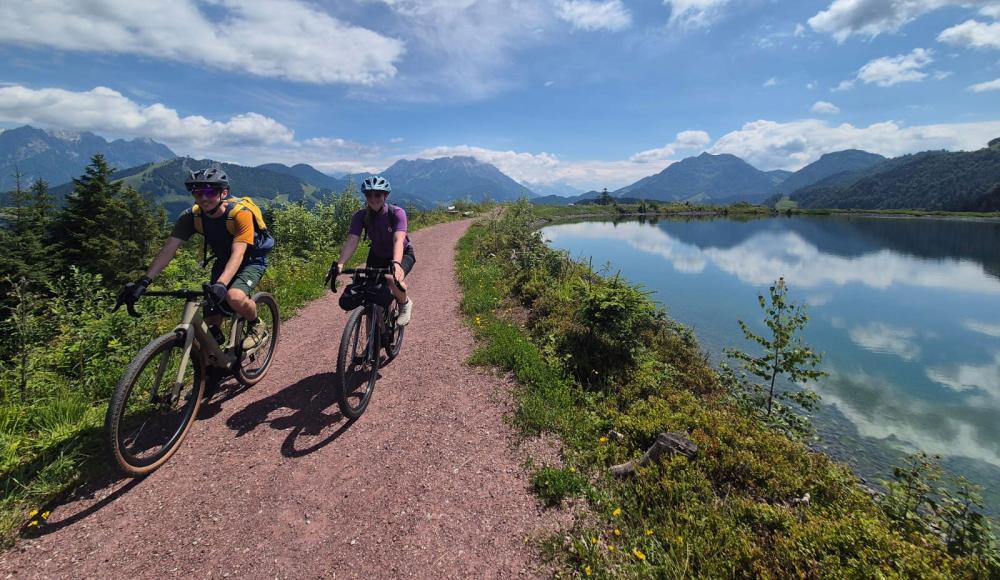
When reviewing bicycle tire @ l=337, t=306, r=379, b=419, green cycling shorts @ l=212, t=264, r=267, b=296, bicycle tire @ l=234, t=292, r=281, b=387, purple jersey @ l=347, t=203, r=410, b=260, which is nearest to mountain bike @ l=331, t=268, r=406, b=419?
bicycle tire @ l=337, t=306, r=379, b=419

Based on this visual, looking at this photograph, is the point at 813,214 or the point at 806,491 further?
the point at 813,214

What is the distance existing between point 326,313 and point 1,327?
5920 mm

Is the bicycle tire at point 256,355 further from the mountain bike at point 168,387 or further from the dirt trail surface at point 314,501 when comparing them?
the dirt trail surface at point 314,501

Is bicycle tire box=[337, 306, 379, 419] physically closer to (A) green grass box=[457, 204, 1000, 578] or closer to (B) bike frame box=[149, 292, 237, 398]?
(B) bike frame box=[149, 292, 237, 398]

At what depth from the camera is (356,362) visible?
6.24 metres

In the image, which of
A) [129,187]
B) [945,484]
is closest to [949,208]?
[945,484]

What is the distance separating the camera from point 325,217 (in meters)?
24.8

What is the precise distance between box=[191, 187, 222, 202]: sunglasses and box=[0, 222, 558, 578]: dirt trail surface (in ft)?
10.7

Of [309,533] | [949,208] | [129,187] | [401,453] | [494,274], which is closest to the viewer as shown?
[309,533]

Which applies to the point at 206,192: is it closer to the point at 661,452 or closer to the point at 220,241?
the point at 220,241

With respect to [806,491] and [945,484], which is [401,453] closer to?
[806,491]

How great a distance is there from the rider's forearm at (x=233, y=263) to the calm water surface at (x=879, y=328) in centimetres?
1237

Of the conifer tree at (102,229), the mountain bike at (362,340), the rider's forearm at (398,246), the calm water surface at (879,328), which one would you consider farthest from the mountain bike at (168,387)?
the conifer tree at (102,229)

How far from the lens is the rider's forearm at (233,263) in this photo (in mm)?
5160
